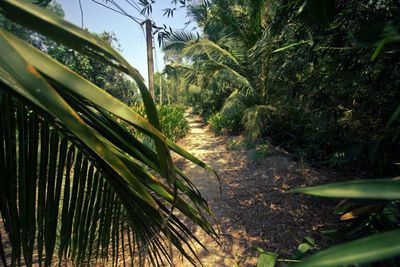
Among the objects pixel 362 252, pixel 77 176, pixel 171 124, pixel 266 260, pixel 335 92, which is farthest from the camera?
pixel 171 124

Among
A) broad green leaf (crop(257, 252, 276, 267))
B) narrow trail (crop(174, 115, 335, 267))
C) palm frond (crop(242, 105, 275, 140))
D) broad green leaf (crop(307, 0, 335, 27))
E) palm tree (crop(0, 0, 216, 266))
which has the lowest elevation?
narrow trail (crop(174, 115, 335, 267))

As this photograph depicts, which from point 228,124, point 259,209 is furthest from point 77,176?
point 228,124

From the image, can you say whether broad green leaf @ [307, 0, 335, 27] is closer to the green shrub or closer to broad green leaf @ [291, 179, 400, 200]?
broad green leaf @ [291, 179, 400, 200]

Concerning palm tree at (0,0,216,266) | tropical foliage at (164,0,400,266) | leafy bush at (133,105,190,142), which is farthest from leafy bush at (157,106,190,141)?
palm tree at (0,0,216,266)

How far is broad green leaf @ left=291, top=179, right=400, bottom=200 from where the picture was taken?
1.12 ft

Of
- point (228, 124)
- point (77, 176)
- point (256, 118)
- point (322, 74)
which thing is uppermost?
point (322, 74)

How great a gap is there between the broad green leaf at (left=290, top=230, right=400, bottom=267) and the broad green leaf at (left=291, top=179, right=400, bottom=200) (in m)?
0.05

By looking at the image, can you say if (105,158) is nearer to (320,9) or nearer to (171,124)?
(320,9)

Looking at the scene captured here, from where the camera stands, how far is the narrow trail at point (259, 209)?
265cm

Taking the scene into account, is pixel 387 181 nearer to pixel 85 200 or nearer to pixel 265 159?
pixel 85 200

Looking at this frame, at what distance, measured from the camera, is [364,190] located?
36 centimetres

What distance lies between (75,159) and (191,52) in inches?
265

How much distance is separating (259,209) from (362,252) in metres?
3.33

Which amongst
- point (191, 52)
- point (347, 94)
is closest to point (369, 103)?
point (347, 94)
